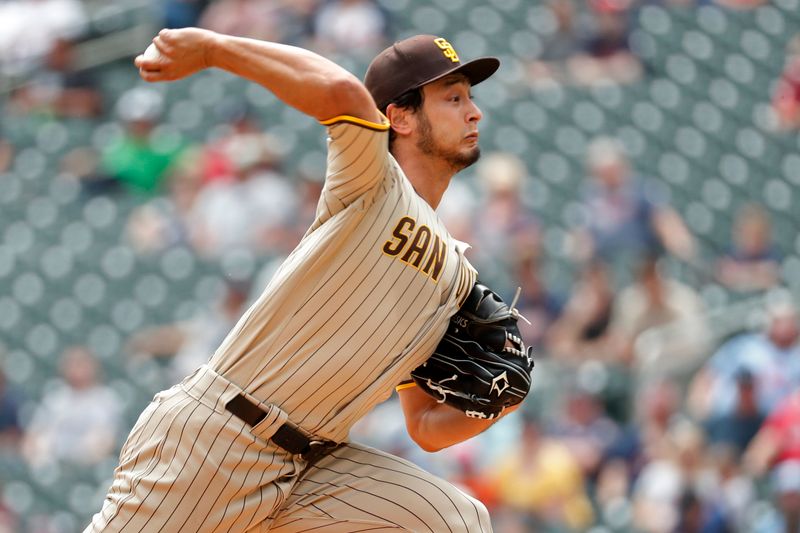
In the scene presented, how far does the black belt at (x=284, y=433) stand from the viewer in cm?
350

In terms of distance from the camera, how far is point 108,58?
1120cm

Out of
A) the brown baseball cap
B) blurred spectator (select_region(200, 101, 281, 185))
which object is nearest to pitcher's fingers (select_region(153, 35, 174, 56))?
the brown baseball cap

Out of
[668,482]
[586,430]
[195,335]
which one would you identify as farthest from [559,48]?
[668,482]

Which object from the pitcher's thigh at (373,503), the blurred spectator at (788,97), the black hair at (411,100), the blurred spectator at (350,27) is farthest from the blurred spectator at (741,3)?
the pitcher's thigh at (373,503)

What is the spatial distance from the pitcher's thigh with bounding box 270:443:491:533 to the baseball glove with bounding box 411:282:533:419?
0.26 meters

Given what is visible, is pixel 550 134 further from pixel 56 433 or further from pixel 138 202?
pixel 56 433

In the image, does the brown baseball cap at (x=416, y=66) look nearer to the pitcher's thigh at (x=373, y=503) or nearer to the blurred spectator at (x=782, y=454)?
the pitcher's thigh at (x=373, y=503)

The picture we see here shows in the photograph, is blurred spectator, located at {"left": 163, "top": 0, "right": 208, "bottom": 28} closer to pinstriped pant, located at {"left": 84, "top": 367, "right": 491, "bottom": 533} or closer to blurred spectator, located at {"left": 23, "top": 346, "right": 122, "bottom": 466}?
blurred spectator, located at {"left": 23, "top": 346, "right": 122, "bottom": 466}

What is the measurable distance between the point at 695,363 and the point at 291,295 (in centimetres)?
476

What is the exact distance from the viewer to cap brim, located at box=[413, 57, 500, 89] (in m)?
3.84

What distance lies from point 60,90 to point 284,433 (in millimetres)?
8198

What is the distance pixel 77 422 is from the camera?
8.86m

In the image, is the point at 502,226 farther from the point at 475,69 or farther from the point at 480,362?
the point at 480,362

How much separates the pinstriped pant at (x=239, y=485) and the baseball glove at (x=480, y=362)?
25 cm
